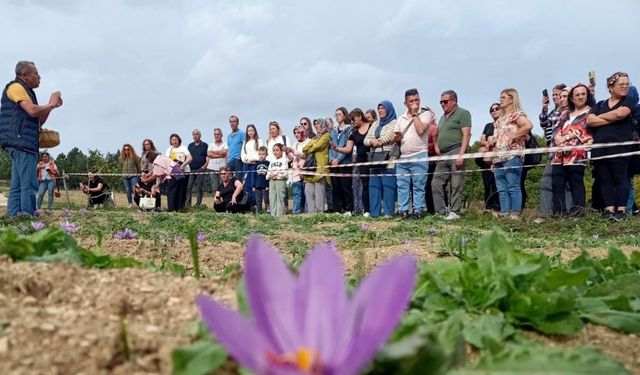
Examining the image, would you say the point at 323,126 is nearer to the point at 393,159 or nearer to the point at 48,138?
the point at 393,159

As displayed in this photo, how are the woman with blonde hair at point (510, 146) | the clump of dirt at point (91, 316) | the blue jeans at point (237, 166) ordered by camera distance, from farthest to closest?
the blue jeans at point (237, 166) < the woman with blonde hair at point (510, 146) < the clump of dirt at point (91, 316)

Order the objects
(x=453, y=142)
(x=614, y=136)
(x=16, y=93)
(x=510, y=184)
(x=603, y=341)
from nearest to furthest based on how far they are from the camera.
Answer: (x=603, y=341) → (x=16, y=93) → (x=614, y=136) → (x=510, y=184) → (x=453, y=142)

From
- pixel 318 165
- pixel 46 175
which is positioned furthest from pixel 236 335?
pixel 46 175

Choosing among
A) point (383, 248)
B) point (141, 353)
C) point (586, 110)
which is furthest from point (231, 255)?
point (586, 110)

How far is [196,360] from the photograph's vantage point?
1050mm

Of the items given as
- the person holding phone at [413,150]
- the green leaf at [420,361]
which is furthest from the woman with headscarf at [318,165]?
the green leaf at [420,361]

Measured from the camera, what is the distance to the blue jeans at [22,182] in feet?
24.0

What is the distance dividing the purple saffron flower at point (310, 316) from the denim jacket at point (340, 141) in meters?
9.74

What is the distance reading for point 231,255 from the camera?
472 centimetres

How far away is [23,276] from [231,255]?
3025mm

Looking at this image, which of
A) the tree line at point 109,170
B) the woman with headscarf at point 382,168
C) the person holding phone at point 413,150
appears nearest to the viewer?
the person holding phone at point 413,150

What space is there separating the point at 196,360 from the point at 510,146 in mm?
7758

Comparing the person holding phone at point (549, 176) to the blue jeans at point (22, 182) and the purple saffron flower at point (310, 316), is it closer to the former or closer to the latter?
the blue jeans at point (22, 182)

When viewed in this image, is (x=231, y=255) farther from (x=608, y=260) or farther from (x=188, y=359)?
(x=188, y=359)
